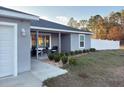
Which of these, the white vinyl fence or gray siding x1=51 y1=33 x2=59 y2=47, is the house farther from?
the white vinyl fence

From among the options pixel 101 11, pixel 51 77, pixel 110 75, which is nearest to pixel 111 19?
pixel 101 11

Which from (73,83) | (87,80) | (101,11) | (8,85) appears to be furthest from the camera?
(101,11)

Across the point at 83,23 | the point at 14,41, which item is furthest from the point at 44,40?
the point at 83,23

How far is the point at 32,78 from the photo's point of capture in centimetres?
743

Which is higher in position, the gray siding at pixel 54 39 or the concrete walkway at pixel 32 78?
the gray siding at pixel 54 39

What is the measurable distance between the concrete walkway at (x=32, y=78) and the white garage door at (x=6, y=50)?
1.46 ft

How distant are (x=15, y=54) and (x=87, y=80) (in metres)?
3.72

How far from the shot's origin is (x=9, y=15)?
729 cm

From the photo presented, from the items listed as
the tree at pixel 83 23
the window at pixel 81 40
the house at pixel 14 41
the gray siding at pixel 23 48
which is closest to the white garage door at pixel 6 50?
the house at pixel 14 41

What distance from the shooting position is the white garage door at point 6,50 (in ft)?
24.7

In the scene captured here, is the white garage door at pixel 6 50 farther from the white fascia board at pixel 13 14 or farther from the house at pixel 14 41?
the white fascia board at pixel 13 14

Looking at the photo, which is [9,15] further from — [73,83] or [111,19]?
[111,19]

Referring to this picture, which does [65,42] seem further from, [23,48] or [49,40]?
[23,48]

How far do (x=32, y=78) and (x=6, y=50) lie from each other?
1.75 m
